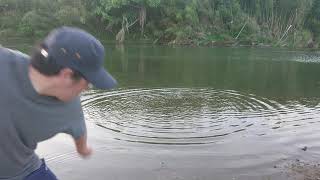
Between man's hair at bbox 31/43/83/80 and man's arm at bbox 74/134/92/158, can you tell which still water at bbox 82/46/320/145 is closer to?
man's arm at bbox 74/134/92/158

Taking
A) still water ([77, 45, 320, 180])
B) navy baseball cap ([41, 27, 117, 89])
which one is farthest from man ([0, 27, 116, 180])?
still water ([77, 45, 320, 180])

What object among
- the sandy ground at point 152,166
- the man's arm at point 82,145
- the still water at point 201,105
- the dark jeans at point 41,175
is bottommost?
the still water at point 201,105

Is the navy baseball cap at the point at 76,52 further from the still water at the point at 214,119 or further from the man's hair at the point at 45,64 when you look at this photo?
the still water at the point at 214,119

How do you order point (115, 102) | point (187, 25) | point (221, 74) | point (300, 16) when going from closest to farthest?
point (115, 102) < point (221, 74) < point (187, 25) < point (300, 16)

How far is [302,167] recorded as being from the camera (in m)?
9.72

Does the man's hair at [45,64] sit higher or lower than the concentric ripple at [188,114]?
higher

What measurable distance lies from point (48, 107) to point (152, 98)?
45.1 ft

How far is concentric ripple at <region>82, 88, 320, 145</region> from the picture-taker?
12109 mm

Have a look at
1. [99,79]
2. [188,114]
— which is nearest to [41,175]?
[99,79]

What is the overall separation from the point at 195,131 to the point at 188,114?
1.94 metres

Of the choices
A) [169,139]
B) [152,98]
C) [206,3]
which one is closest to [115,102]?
[152,98]

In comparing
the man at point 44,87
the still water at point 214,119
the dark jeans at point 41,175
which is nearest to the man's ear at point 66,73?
the man at point 44,87

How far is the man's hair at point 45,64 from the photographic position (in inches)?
110

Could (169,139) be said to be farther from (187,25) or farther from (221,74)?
(187,25)
